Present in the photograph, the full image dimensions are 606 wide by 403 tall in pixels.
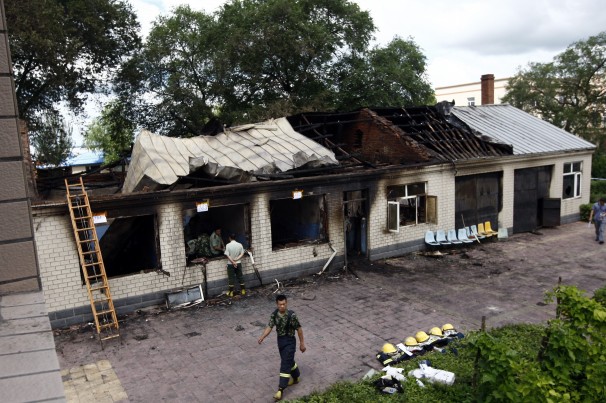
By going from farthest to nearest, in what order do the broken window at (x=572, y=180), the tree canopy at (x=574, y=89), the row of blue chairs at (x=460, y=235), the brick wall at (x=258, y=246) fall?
the tree canopy at (x=574, y=89)
the broken window at (x=572, y=180)
the row of blue chairs at (x=460, y=235)
the brick wall at (x=258, y=246)

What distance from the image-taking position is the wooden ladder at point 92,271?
11008mm

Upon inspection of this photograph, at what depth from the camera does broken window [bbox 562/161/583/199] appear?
2247cm

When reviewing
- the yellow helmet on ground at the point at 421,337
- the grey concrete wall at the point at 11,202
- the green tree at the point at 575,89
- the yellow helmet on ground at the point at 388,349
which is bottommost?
the yellow helmet on ground at the point at 388,349

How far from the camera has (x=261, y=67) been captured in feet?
85.4

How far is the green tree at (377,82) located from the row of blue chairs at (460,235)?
11102 mm

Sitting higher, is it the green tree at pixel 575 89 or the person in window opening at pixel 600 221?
the green tree at pixel 575 89

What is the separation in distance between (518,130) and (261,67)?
43.7ft

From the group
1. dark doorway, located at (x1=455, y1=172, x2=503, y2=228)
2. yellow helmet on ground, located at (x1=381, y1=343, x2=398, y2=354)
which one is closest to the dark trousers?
yellow helmet on ground, located at (x1=381, y1=343, x2=398, y2=354)

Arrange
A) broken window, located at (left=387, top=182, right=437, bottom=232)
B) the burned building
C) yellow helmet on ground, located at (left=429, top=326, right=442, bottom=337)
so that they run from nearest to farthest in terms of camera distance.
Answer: yellow helmet on ground, located at (left=429, top=326, right=442, bottom=337) < the burned building < broken window, located at (left=387, top=182, right=437, bottom=232)

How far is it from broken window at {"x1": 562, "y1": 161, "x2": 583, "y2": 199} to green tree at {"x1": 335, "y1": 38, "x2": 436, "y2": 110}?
9824 mm

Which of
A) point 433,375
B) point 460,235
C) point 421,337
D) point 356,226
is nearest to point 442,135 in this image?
point 460,235

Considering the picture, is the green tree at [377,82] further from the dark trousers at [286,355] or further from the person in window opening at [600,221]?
the dark trousers at [286,355]

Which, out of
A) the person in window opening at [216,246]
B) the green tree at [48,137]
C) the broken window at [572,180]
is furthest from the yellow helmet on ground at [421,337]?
the green tree at [48,137]

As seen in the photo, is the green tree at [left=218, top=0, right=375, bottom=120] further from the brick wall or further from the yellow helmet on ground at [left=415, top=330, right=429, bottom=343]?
the yellow helmet on ground at [left=415, top=330, right=429, bottom=343]
